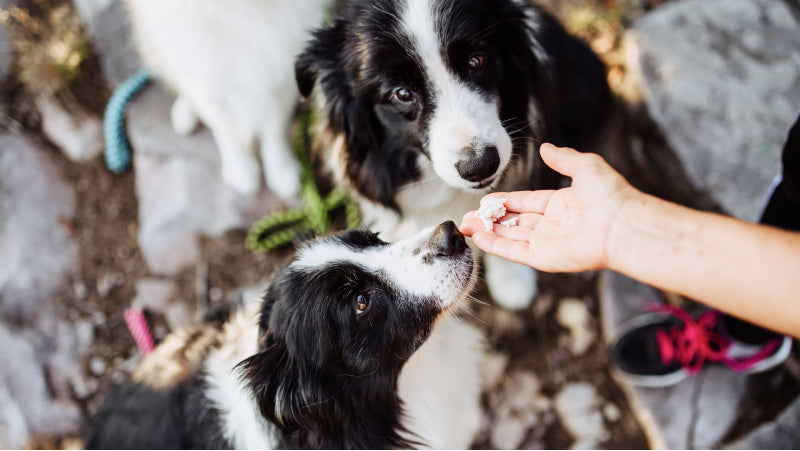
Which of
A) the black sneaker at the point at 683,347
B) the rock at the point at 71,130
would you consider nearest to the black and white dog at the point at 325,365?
the black sneaker at the point at 683,347

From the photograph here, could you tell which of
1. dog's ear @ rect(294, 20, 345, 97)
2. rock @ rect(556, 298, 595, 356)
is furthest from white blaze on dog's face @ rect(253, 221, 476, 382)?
rock @ rect(556, 298, 595, 356)

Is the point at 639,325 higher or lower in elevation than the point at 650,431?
higher

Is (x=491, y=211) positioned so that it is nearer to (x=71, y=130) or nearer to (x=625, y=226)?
(x=625, y=226)

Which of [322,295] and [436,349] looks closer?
[322,295]

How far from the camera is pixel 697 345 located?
231 cm

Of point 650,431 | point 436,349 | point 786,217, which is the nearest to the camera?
point 786,217

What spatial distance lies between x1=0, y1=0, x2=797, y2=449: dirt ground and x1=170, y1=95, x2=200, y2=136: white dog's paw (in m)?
0.56

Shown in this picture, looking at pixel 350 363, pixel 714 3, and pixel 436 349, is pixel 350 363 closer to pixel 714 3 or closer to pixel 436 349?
pixel 436 349

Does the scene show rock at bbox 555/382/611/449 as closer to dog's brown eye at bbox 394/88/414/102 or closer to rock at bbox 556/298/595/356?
rock at bbox 556/298/595/356

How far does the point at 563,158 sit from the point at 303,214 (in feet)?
5.64

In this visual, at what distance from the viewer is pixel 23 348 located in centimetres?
273

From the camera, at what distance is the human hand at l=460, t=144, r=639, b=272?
4.09 feet

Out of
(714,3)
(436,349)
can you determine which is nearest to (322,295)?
(436,349)

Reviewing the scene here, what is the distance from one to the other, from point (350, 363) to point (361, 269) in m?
0.32
